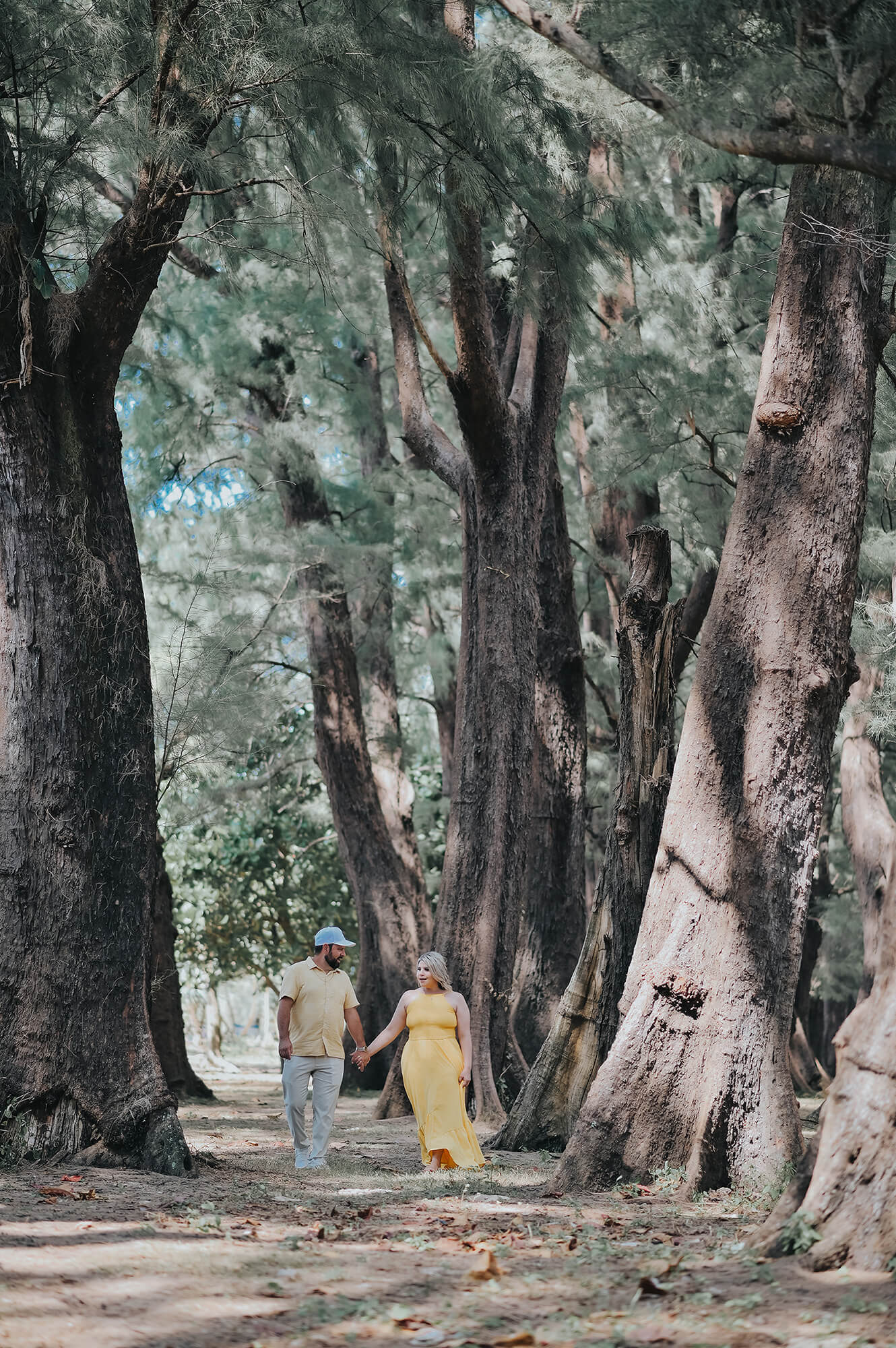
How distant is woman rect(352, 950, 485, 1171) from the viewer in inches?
293

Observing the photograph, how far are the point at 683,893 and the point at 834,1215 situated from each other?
9.15 feet

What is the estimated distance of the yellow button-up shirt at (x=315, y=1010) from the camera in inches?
300

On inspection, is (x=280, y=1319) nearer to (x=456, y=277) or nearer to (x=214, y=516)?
(x=456, y=277)

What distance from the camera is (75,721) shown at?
22.2 ft

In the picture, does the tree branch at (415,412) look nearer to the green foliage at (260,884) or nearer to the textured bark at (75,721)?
the textured bark at (75,721)

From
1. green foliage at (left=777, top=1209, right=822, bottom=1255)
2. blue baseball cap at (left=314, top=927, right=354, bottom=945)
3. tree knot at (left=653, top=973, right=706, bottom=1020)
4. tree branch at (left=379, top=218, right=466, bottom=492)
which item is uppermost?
tree branch at (left=379, top=218, right=466, bottom=492)

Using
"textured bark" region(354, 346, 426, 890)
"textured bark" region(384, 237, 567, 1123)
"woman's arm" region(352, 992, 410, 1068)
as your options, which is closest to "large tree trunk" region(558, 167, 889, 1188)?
"woman's arm" region(352, 992, 410, 1068)

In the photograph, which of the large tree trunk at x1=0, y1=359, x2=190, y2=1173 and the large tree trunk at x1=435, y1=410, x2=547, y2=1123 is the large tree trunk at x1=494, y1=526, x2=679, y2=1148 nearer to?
the large tree trunk at x1=435, y1=410, x2=547, y2=1123

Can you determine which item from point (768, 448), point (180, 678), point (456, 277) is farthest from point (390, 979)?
point (768, 448)

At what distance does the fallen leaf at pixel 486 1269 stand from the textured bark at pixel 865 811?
11309 millimetres

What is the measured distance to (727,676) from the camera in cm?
664

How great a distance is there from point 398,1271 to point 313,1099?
3.73m

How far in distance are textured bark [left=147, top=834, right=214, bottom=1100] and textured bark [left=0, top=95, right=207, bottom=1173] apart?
429 centimetres

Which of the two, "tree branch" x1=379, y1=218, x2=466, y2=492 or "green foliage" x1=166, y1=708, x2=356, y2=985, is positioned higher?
"tree branch" x1=379, y1=218, x2=466, y2=492
